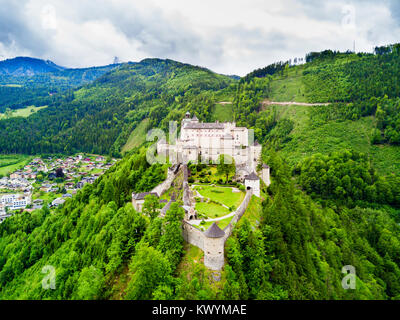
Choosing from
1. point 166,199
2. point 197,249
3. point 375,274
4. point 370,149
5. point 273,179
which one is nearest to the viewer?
point 197,249

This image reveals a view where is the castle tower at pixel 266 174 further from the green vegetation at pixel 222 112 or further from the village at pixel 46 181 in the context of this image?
the green vegetation at pixel 222 112

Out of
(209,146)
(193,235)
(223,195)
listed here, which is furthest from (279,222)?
(209,146)

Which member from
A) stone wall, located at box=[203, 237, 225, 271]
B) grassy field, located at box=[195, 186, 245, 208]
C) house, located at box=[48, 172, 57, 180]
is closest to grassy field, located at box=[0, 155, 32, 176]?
house, located at box=[48, 172, 57, 180]

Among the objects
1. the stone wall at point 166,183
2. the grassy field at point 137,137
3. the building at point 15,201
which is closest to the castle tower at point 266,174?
the stone wall at point 166,183

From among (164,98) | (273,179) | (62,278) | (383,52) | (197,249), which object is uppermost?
(383,52)

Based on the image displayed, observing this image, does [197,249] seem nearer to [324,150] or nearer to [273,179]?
[273,179]

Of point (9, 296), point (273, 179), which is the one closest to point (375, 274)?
point (273, 179)

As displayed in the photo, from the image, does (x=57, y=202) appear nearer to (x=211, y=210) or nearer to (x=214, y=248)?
(x=211, y=210)
